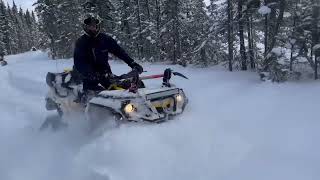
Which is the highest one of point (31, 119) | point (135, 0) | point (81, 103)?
point (135, 0)

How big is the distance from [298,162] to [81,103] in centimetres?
421

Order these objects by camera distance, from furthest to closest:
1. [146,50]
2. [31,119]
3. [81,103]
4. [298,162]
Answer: [146,50] → [31,119] → [81,103] → [298,162]

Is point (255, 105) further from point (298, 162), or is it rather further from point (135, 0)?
point (135, 0)

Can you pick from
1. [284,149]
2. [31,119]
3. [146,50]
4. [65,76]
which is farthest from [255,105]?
[146,50]

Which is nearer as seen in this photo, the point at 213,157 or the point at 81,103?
the point at 213,157

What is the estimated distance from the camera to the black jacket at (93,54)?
26.6 ft

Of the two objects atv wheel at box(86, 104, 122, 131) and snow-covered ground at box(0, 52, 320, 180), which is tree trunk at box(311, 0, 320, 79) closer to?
snow-covered ground at box(0, 52, 320, 180)

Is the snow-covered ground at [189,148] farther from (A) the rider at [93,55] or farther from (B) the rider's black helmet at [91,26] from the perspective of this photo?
(B) the rider's black helmet at [91,26]

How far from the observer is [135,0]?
4153 cm

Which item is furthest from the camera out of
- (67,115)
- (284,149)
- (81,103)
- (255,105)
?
(255,105)

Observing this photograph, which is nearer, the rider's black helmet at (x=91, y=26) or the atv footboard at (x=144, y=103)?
the atv footboard at (x=144, y=103)

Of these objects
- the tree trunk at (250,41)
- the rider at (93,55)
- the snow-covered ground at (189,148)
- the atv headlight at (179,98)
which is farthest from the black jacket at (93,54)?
the tree trunk at (250,41)

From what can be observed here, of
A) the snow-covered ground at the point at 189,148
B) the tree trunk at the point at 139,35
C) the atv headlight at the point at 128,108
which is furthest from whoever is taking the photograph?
the tree trunk at the point at 139,35

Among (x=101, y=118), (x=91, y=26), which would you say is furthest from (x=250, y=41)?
(x=101, y=118)
